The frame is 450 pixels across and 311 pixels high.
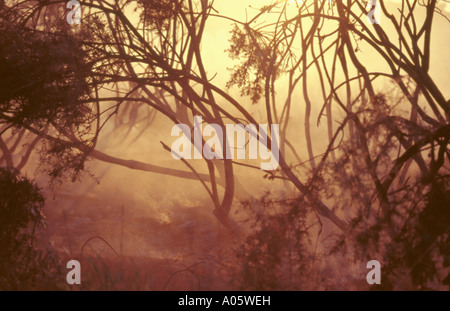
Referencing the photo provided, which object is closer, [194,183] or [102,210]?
[102,210]

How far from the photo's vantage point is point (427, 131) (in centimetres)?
622

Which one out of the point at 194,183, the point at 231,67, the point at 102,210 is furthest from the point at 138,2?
the point at 194,183

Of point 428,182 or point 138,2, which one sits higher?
point 138,2

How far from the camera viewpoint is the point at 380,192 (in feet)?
21.5

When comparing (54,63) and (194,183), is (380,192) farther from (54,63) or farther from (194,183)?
(194,183)

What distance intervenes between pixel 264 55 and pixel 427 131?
253 inches

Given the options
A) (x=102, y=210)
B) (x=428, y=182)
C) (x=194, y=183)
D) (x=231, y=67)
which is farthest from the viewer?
(x=194, y=183)

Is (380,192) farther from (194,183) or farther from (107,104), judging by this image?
(107,104)
